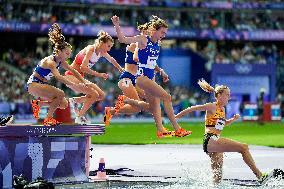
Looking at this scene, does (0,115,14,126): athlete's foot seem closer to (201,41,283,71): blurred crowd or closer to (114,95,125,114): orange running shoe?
(114,95,125,114): orange running shoe

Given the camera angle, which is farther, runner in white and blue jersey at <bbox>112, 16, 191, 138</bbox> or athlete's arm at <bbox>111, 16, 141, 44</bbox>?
runner in white and blue jersey at <bbox>112, 16, 191, 138</bbox>

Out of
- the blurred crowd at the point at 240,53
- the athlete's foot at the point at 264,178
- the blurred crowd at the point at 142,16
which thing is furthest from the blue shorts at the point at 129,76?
the blurred crowd at the point at 240,53

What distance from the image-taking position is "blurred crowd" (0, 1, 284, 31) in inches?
2036

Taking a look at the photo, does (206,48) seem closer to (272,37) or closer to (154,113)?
(272,37)

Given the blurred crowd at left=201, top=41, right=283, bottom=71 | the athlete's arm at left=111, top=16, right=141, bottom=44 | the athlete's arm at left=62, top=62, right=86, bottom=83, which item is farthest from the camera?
the blurred crowd at left=201, top=41, right=283, bottom=71

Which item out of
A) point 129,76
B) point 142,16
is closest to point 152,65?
point 129,76

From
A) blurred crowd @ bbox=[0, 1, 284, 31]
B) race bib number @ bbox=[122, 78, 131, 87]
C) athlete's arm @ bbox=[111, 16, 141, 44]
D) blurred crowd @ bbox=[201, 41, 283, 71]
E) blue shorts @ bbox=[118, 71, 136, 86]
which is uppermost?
blurred crowd @ bbox=[0, 1, 284, 31]

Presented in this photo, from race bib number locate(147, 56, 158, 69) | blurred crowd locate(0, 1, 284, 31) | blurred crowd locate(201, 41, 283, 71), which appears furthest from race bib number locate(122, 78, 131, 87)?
blurred crowd locate(201, 41, 283, 71)

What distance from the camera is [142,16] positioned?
57.0 metres

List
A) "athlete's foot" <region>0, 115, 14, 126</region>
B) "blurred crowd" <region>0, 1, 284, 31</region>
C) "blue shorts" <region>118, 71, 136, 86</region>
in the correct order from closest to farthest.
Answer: "athlete's foot" <region>0, 115, 14, 126</region>
"blue shorts" <region>118, 71, 136, 86</region>
"blurred crowd" <region>0, 1, 284, 31</region>

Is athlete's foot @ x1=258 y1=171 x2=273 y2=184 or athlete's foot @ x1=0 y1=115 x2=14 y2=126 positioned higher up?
athlete's foot @ x1=0 y1=115 x2=14 y2=126

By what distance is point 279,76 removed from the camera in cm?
5538

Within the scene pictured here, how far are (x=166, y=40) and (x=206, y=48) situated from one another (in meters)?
3.61

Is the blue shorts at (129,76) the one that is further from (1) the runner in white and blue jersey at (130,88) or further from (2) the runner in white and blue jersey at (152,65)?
(2) the runner in white and blue jersey at (152,65)
